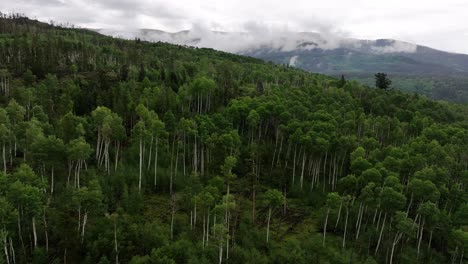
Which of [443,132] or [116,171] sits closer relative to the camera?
[116,171]

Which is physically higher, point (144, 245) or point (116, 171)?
point (116, 171)

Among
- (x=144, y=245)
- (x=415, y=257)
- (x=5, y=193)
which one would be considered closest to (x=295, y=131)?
(x=415, y=257)

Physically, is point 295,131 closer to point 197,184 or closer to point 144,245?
point 197,184

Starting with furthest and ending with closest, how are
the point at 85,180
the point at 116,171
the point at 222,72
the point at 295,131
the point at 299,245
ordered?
the point at 222,72 < the point at 295,131 < the point at 116,171 < the point at 85,180 < the point at 299,245

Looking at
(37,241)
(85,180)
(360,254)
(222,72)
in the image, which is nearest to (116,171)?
(85,180)

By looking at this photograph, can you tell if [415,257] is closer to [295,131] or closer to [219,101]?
[295,131]

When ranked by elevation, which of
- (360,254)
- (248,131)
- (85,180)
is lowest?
(360,254)

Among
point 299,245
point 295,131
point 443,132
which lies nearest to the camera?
point 299,245
